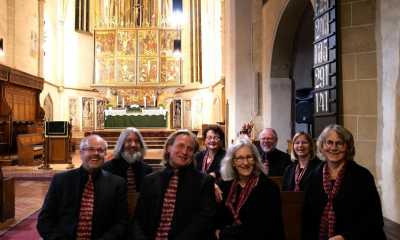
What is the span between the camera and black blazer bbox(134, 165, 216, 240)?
7.84ft

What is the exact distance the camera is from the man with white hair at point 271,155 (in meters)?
4.11

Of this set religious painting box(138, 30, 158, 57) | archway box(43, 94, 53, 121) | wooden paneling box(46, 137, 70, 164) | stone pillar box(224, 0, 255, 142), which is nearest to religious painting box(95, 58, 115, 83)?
religious painting box(138, 30, 158, 57)

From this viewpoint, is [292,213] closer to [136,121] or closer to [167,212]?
[167,212]

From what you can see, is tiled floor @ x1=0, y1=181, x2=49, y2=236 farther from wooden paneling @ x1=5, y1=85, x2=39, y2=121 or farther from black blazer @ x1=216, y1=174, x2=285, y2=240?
wooden paneling @ x1=5, y1=85, x2=39, y2=121

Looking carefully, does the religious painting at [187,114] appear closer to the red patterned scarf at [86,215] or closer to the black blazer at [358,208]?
the red patterned scarf at [86,215]

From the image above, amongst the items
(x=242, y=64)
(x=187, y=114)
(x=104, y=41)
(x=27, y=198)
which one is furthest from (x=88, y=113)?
(x=27, y=198)

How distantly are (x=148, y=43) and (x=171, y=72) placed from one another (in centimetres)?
171

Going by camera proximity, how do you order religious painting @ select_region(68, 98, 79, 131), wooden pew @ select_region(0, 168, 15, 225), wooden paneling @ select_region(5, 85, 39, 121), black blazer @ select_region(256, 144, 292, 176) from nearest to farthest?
1. black blazer @ select_region(256, 144, 292, 176)
2. wooden pew @ select_region(0, 168, 15, 225)
3. wooden paneling @ select_region(5, 85, 39, 121)
4. religious painting @ select_region(68, 98, 79, 131)

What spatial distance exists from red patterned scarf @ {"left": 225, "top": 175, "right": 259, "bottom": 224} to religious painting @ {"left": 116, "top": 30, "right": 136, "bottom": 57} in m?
17.3

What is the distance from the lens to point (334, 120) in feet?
15.6

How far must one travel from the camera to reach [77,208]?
251cm

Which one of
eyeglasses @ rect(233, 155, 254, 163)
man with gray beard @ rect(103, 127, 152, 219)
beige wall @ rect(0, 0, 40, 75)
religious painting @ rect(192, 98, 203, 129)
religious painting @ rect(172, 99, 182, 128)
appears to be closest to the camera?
eyeglasses @ rect(233, 155, 254, 163)

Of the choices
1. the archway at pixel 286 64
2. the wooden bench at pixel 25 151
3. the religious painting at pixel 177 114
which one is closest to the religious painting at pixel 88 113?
the religious painting at pixel 177 114

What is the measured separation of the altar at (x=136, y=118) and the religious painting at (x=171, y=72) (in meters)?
1.91
